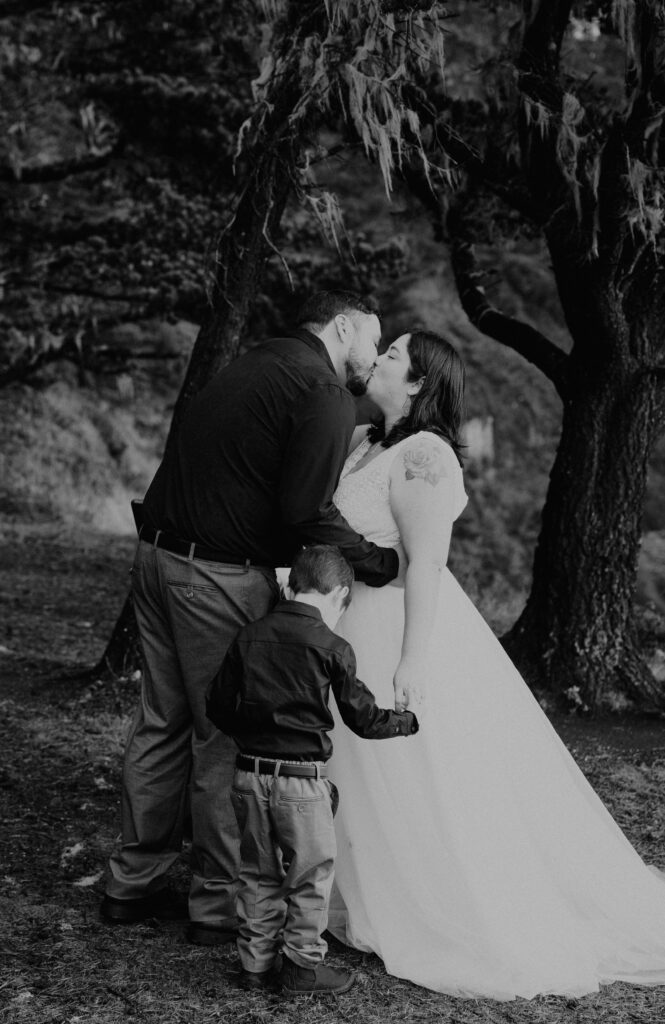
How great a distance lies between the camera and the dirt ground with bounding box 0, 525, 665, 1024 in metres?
2.90

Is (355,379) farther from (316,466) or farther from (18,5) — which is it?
(18,5)

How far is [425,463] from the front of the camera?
3236 millimetres

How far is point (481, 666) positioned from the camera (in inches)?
134

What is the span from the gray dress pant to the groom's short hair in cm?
78

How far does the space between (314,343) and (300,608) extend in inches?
33.3

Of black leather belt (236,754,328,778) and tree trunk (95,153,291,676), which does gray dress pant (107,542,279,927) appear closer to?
black leather belt (236,754,328,778)

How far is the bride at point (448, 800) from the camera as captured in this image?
3107mm

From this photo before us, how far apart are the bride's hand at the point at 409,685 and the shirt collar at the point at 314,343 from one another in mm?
912

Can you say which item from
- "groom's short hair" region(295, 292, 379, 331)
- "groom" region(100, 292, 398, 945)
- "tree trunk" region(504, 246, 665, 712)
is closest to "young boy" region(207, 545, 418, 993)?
"groom" region(100, 292, 398, 945)

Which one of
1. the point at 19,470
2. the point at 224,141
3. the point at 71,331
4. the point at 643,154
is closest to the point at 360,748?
the point at 643,154

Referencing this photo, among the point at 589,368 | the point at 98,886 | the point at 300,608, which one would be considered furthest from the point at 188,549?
the point at 589,368

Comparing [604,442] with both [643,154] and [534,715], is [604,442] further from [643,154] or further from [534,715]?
[534,715]

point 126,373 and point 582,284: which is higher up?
point 582,284

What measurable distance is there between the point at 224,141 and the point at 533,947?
7.23m
